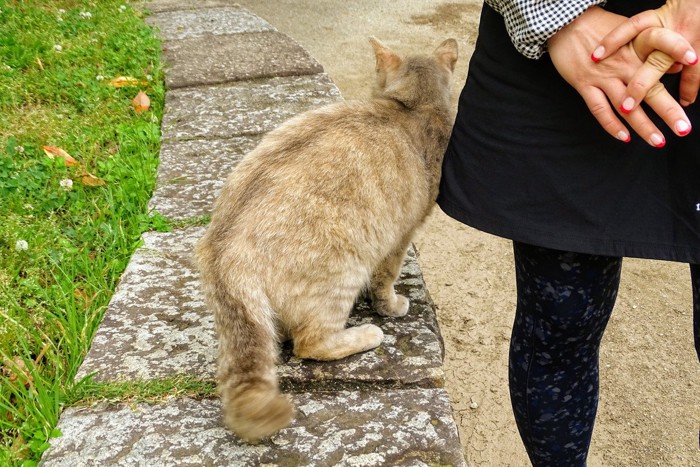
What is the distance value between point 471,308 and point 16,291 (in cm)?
200

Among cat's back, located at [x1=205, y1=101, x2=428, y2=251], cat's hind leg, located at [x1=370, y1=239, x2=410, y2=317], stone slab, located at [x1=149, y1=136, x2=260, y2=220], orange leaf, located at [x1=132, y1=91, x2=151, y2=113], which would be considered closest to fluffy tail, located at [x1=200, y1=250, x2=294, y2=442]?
cat's back, located at [x1=205, y1=101, x2=428, y2=251]

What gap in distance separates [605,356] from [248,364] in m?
1.99

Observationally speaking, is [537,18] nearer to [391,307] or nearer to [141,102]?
[391,307]

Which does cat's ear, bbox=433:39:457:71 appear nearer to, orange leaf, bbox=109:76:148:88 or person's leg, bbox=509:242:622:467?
person's leg, bbox=509:242:622:467

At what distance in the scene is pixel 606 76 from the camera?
1205mm

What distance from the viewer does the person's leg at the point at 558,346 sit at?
146 cm

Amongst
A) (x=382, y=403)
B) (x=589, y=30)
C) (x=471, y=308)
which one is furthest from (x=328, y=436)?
(x=471, y=308)

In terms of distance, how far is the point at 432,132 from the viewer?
2.31 metres

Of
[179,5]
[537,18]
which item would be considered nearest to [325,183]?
[537,18]

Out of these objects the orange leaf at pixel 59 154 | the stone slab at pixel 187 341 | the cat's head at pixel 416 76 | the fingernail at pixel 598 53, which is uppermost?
the fingernail at pixel 598 53

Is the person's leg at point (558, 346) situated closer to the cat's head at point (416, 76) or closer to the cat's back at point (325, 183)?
the cat's back at point (325, 183)

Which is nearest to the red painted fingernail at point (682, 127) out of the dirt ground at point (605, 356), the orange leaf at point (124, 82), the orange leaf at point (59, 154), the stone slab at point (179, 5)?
the dirt ground at point (605, 356)

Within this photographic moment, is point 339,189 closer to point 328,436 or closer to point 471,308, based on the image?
point 328,436

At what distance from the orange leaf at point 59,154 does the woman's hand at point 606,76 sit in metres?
2.35
